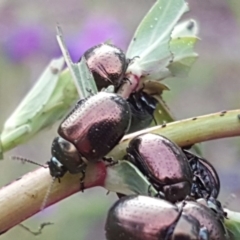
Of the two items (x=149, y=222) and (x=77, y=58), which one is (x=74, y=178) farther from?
(x=77, y=58)

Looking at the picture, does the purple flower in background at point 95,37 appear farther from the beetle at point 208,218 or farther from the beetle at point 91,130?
the beetle at point 208,218

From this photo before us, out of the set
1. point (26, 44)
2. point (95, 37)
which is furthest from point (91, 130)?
point (26, 44)

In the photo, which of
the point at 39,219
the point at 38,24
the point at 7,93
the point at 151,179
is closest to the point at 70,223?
the point at 39,219

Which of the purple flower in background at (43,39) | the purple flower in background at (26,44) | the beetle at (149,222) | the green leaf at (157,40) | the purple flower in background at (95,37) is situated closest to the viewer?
the beetle at (149,222)

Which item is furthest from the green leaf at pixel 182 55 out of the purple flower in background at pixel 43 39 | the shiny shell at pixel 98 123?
the purple flower in background at pixel 43 39

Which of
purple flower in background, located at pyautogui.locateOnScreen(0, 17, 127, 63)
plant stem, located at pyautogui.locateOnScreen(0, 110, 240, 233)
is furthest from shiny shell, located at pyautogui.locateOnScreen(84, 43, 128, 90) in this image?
purple flower in background, located at pyautogui.locateOnScreen(0, 17, 127, 63)

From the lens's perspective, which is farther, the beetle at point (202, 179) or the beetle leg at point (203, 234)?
the beetle at point (202, 179)
